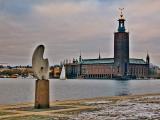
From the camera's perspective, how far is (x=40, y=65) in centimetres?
2588

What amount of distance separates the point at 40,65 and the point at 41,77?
884 millimetres

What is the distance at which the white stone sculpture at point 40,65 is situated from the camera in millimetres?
25500

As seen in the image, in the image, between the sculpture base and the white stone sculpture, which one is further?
the white stone sculpture

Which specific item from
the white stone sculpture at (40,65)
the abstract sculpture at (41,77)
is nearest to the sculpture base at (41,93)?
→ the abstract sculpture at (41,77)

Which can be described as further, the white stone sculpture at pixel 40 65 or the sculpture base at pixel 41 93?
the white stone sculpture at pixel 40 65

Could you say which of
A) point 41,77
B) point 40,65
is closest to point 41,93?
point 41,77

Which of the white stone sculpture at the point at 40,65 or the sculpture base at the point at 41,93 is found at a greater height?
the white stone sculpture at the point at 40,65

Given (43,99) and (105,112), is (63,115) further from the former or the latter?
(43,99)

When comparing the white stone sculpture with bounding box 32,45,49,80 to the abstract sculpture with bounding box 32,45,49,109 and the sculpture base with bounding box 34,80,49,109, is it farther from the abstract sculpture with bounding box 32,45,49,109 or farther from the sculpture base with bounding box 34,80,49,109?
the sculpture base with bounding box 34,80,49,109

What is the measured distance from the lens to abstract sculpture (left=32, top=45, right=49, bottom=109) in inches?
987

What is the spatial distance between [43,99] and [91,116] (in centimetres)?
562

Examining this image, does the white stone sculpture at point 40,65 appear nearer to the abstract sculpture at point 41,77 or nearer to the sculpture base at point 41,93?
the abstract sculpture at point 41,77

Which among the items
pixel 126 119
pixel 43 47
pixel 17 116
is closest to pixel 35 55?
pixel 43 47

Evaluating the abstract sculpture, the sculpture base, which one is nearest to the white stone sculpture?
the abstract sculpture
